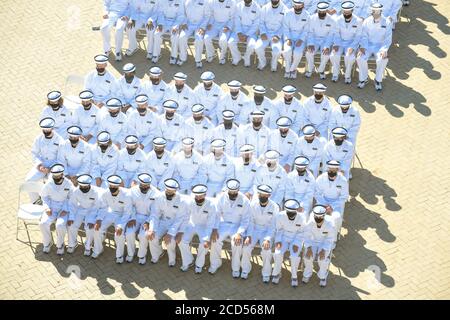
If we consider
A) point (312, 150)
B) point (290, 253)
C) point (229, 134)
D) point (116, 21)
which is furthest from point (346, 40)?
point (290, 253)

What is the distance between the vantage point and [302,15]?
89.5ft

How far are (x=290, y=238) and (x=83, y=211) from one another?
4480mm

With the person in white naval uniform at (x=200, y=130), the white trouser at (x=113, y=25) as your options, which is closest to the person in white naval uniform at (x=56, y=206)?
the person in white naval uniform at (x=200, y=130)

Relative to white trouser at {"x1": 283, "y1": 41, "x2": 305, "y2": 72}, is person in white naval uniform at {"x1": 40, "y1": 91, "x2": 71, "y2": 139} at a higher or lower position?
higher

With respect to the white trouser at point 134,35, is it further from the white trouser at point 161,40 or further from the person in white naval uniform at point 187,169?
the person in white naval uniform at point 187,169

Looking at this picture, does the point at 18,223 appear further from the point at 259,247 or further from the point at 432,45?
the point at 432,45

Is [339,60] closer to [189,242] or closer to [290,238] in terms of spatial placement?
[290,238]

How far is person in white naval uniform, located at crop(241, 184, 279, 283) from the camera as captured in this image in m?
22.2

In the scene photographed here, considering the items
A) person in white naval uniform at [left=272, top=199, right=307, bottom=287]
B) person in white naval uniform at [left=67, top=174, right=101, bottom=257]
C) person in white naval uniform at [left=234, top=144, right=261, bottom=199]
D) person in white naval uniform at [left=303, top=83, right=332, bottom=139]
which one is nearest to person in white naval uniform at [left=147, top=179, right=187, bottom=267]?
person in white naval uniform at [left=67, top=174, right=101, bottom=257]

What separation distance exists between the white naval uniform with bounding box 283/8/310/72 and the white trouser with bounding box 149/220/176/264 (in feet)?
22.2

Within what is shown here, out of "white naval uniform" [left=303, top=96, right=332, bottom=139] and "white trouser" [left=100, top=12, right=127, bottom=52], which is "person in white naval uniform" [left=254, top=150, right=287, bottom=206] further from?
"white trouser" [left=100, top=12, right=127, bottom=52]

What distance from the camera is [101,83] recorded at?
25875 mm

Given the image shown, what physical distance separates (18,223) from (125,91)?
14.4 ft
